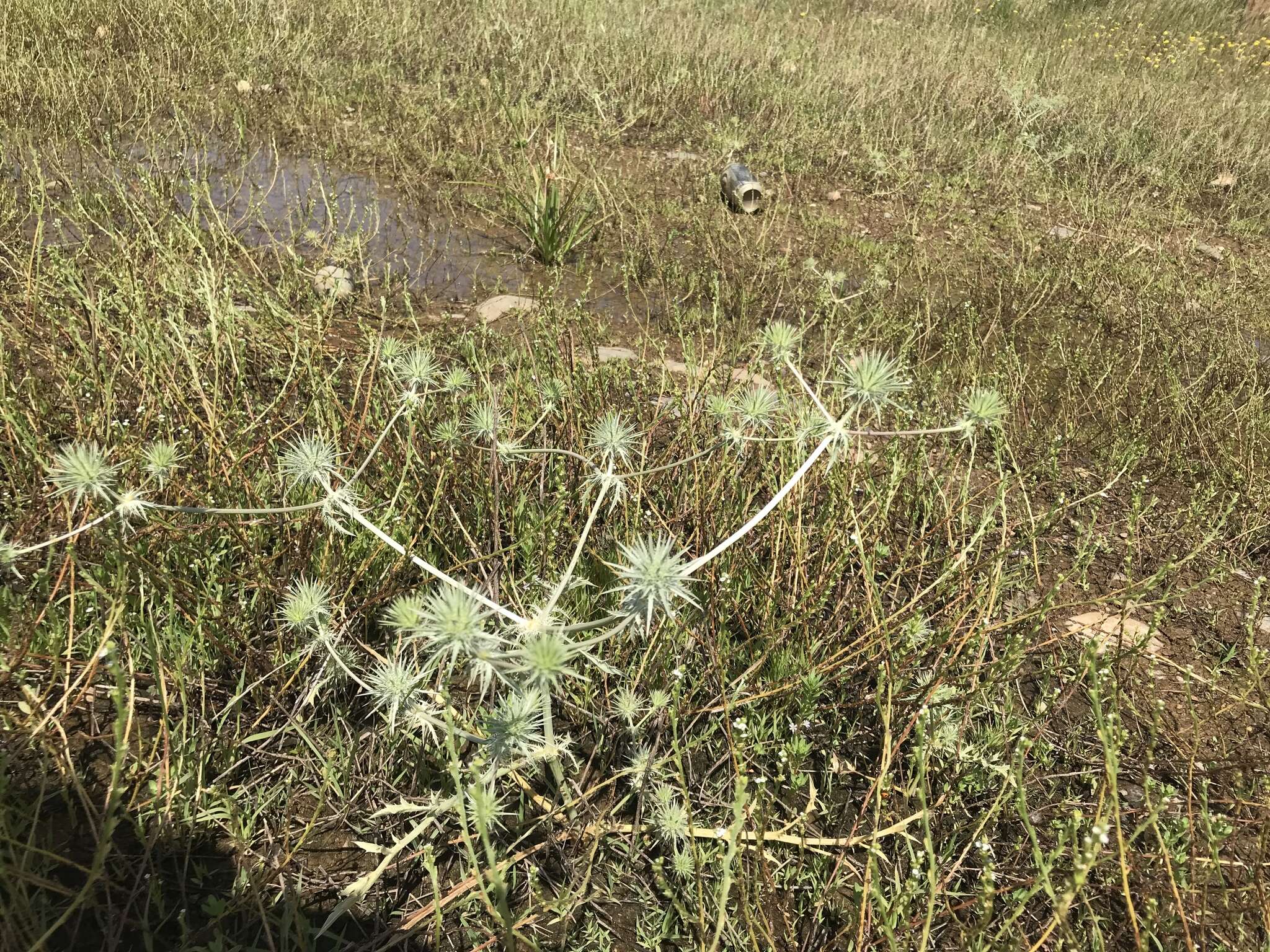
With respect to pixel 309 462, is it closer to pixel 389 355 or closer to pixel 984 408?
pixel 389 355

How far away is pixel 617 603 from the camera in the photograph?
1.85 metres

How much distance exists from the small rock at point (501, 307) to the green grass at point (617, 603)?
93 millimetres

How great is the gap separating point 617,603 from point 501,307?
211cm

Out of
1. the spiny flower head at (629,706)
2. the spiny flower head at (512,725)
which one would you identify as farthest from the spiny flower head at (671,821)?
the spiny flower head at (512,725)

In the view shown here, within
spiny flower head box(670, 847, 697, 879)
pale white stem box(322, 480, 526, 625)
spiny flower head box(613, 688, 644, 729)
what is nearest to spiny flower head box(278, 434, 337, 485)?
pale white stem box(322, 480, 526, 625)

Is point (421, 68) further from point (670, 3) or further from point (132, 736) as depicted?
point (132, 736)

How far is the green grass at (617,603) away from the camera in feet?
4.47

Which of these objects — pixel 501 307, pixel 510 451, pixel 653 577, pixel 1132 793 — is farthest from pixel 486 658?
pixel 501 307

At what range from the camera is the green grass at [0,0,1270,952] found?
4.47 feet

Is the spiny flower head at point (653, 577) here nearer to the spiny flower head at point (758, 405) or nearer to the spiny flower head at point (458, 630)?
the spiny flower head at point (458, 630)

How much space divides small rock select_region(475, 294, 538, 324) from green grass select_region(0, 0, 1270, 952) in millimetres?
93

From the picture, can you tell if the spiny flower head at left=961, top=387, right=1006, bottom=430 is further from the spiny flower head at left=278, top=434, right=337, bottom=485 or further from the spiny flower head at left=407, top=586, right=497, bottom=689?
the spiny flower head at left=278, top=434, right=337, bottom=485

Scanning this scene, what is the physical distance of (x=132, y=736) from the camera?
154 centimetres

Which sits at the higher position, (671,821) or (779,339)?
(779,339)
